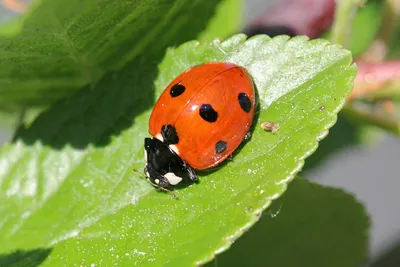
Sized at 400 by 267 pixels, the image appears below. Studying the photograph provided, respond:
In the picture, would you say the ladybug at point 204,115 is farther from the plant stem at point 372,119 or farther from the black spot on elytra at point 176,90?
the plant stem at point 372,119

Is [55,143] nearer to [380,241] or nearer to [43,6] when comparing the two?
[43,6]

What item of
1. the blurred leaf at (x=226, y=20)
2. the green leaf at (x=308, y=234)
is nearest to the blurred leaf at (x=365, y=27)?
the blurred leaf at (x=226, y=20)

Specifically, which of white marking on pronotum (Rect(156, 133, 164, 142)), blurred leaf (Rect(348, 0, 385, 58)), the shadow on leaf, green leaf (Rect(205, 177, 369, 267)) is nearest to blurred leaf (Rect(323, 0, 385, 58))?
blurred leaf (Rect(348, 0, 385, 58))

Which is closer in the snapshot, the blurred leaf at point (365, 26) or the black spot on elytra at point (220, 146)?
the black spot on elytra at point (220, 146)

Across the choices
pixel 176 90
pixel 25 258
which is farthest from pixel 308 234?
pixel 25 258

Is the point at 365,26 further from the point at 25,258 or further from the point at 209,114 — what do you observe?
the point at 25,258

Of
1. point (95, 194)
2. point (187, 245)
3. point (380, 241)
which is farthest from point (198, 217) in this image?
→ point (380, 241)
